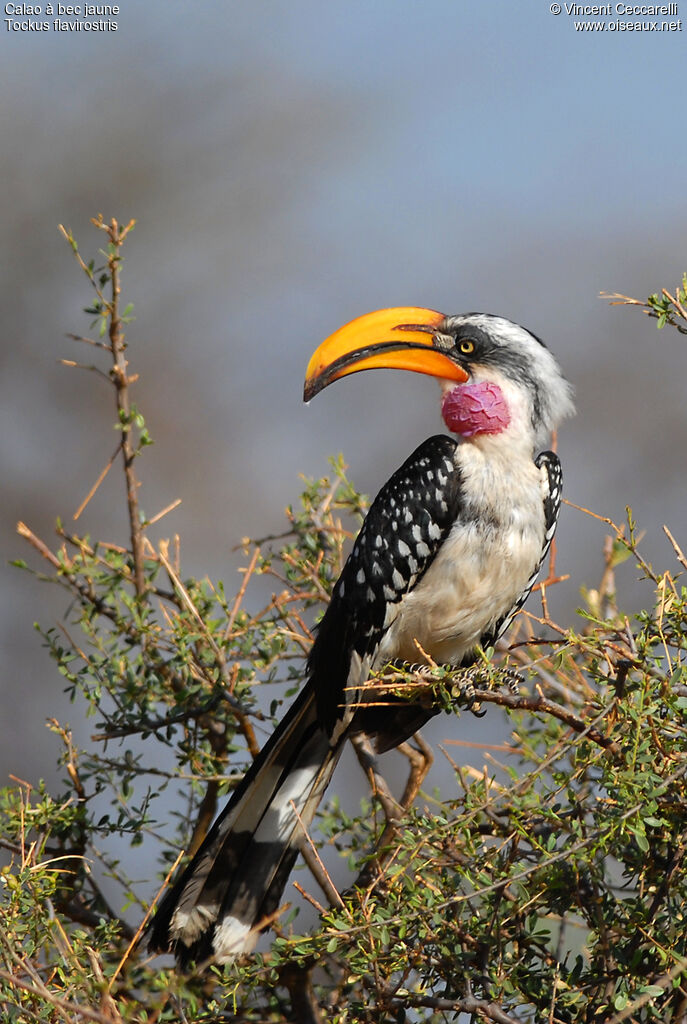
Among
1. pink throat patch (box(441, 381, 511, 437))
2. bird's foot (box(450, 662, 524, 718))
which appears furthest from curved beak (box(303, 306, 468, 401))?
bird's foot (box(450, 662, 524, 718))

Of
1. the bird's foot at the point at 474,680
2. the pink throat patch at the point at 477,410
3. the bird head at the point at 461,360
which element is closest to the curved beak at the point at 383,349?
the bird head at the point at 461,360

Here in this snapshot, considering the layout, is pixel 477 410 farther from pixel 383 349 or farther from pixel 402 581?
pixel 402 581

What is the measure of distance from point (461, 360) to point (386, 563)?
625mm

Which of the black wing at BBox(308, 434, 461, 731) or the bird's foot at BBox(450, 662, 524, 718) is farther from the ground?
the black wing at BBox(308, 434, 461, 731)

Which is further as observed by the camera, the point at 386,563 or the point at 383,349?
the point at 383,349

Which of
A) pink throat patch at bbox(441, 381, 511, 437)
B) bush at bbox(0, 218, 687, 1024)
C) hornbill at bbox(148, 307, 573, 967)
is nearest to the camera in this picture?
bush at bbox(0, 218, 687, 1024)

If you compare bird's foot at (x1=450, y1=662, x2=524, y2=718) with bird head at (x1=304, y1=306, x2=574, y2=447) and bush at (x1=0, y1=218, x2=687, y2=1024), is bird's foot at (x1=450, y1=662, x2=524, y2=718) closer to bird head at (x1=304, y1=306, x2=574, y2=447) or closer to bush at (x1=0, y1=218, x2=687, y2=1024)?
bush at (x1=0, y1=218, x2=687, y2=1024)

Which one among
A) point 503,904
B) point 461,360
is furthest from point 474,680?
point 461,360

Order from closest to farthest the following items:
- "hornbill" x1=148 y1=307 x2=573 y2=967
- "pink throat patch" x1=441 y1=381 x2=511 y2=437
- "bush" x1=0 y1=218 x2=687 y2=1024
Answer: "bush" x1=0 y1=218 x2=687 y2=1024 → "hornbill" x1=148 y1=307 x2=573 y2=967 → "pink throat patch" x1=441 y1=381 x2=511 y2=437

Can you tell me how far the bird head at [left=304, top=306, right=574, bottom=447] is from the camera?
2.81 m

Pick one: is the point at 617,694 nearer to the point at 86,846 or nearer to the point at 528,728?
the point at 528,728

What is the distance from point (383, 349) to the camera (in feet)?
9.53

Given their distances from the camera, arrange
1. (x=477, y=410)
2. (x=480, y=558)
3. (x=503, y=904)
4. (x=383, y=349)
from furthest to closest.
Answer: (x=383, y=349), (x=477, y=410), (x=480, y=558), (x=503, y=904)

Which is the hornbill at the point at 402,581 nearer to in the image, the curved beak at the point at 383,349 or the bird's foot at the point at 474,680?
the curved beak at the point at 383,349
